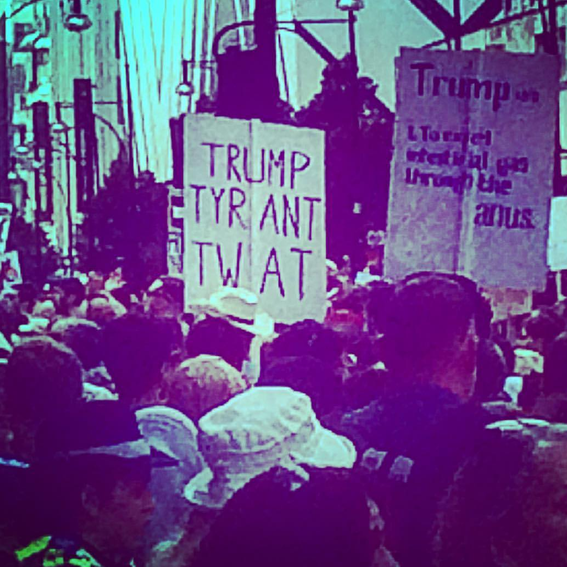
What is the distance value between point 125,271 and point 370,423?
0.64 metres

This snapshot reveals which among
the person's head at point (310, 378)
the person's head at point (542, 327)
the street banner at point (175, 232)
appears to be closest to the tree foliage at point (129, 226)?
the street banner at point (175, 232)

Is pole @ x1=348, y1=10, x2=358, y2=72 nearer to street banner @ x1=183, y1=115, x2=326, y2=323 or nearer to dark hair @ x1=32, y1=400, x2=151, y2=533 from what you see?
street banner @ x1=183, y1=115, x2=326, y2=323

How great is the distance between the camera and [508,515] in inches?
74.1

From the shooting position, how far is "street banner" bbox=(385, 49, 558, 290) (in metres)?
2.01

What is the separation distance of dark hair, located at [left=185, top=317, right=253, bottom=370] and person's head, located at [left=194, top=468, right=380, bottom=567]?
0.99 ft

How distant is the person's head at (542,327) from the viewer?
2031mm

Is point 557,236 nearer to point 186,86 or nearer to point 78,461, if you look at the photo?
point 186,86

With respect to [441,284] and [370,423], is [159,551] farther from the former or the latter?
[441,284]

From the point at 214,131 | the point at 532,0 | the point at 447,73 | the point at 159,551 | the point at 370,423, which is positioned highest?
the point at 532,0

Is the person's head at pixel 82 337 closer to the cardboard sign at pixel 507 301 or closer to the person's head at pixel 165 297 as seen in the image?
the person's head at pixel 165 297

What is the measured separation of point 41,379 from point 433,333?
878 millimetres

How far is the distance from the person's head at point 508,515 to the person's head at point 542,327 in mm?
235

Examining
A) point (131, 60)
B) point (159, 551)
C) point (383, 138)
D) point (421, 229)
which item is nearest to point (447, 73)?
point (383, 138)

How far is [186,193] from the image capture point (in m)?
2.08
